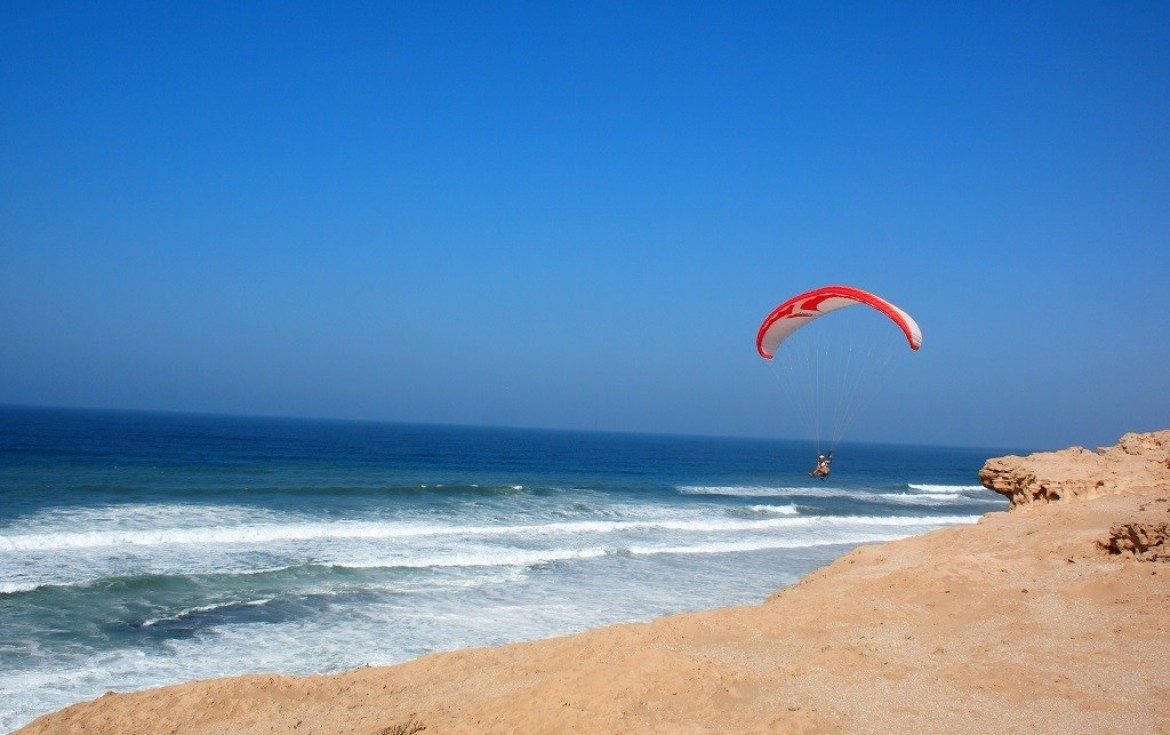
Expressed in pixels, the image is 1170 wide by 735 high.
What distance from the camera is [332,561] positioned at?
16.1 m

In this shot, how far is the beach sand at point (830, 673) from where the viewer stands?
514cm

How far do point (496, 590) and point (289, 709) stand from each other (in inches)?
320

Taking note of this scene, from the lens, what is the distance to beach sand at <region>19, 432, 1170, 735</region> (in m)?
5.14

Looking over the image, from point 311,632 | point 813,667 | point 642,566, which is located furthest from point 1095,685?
point 642,566

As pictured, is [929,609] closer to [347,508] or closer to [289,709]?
[289,709]

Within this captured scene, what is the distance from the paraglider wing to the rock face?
11.5ft

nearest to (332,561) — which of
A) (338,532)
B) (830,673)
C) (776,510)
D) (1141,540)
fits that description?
(338,532)

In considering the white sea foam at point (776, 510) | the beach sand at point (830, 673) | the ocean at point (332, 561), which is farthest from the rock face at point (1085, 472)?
the white sea foam at point (776, 510)

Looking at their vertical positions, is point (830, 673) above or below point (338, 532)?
above

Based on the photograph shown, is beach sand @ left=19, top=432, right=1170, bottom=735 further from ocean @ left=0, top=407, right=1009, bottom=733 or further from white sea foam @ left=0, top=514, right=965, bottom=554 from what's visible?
white sea foam @ left=0, top=514, right=965, bottom=554

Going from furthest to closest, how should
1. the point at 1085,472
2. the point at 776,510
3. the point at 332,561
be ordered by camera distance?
1. the point at 776,510
2. the point at 332,561
3. the point at 1085,472

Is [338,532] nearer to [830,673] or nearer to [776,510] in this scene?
[830,673]

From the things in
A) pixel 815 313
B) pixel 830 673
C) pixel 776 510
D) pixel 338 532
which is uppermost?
→ pixel 815 313

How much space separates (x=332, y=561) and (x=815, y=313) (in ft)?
36.3
